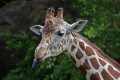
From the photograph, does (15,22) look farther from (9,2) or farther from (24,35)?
(9,2)

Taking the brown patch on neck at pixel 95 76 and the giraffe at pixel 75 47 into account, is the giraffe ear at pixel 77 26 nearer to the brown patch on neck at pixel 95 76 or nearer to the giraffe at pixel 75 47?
the giraffe at pixel 75 47

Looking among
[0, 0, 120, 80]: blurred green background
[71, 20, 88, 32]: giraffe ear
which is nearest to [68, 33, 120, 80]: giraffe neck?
[71, 20, 88, 32]: giraffe ear

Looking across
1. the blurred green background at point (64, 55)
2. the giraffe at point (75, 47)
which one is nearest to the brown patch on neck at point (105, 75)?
the giraffe at point (75, 47)

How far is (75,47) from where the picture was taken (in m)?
6.84

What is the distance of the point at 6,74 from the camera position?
9.95 meters

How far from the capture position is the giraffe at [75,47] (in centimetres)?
666

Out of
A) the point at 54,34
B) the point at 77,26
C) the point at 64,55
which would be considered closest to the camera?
the point at 54,34

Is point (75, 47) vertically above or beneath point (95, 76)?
above

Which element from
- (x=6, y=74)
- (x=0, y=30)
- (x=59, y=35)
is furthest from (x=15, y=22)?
(x=59, y=35)

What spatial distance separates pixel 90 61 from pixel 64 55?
7.62 feet

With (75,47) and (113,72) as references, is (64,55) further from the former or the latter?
(113,72)

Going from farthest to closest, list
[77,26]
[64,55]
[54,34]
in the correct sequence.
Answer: [64,55] < [77,26] < [54,34]

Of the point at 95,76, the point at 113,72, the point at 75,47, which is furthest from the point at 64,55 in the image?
the point at 113,72

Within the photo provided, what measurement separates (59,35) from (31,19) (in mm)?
3388
